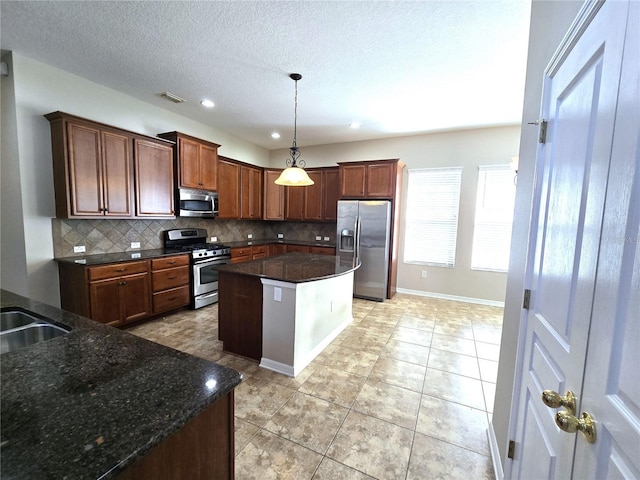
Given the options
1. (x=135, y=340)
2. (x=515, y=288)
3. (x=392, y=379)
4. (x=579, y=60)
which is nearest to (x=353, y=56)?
(x=579, y=60)

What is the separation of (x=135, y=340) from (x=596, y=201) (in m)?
1.65

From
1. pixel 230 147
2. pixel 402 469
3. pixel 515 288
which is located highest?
pixel 230 147

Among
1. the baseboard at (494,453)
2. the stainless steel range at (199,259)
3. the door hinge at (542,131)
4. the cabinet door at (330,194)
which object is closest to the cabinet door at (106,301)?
the stainless steel range at (199,259)

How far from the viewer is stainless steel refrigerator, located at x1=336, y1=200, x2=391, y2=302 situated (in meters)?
4.49

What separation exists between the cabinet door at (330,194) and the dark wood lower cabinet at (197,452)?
448cm

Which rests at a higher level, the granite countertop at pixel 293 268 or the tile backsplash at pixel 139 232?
the tile backsplash at pixel 139 232

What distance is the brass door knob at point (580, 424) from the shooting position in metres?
0.62

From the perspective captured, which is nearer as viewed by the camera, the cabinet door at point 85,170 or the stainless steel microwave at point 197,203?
the cabinet door at point 85,170

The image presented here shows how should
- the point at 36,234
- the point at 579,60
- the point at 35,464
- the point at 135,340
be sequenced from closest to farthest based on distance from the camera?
the point at 35,464 → the point at 579,60 → the point at 135,340 → the point at 36,234

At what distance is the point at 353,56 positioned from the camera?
8.22 feet

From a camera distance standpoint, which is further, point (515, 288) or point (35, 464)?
point (515, 288)

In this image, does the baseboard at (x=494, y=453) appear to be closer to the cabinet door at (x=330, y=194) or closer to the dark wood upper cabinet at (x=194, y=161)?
the cabinet door at (x=330, y=194)

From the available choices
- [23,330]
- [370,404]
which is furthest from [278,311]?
[23,330]

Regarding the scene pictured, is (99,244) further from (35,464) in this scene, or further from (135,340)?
(35,464)
